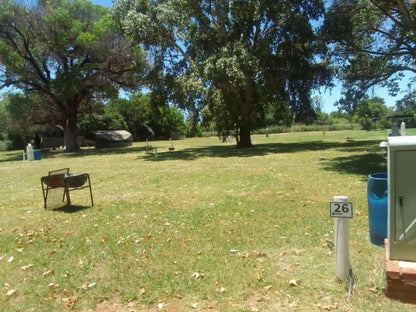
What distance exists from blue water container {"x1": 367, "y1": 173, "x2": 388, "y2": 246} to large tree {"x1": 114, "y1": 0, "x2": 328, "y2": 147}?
14.8 metres

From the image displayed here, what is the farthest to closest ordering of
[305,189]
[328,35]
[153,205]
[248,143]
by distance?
1. [248,143]
2. [328,35]
3. [305,189]
4. [153,205]

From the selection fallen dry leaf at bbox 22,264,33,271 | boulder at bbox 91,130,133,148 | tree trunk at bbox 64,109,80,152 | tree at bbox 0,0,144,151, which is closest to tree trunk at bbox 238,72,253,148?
tree at bbox 0,0,144,151

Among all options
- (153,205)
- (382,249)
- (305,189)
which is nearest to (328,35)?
(305,189)

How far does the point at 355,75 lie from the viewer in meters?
21.5

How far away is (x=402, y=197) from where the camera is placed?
3455 millimetres

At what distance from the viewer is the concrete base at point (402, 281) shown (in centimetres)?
338

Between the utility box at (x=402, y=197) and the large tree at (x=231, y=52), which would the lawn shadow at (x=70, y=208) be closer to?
the utility box at (x=402, y=197)

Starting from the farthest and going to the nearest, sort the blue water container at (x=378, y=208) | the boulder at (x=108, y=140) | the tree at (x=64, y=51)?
the boulder at (x=108, y=140)
the tree at (x=64, y=51)
the blue water container at (x=378, y=208)

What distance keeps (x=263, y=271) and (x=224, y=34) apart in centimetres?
1970

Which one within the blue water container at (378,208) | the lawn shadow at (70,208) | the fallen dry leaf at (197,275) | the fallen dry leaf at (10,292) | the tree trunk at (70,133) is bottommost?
→ the fallen dry leaf at (10,292)

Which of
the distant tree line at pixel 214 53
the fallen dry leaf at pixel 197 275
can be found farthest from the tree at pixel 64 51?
the fallen dry leaf at pixel 197 275

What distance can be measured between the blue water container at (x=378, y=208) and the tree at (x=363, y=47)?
15522 mm

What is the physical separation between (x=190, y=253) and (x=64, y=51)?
2638cm

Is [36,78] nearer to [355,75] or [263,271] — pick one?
[355,75]
